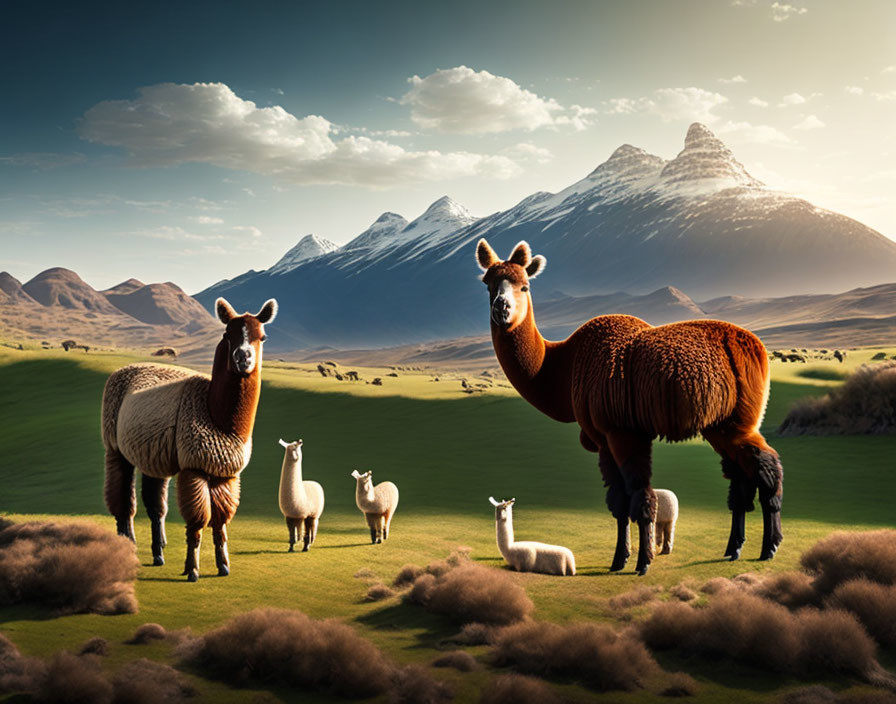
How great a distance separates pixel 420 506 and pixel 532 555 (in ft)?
25.4

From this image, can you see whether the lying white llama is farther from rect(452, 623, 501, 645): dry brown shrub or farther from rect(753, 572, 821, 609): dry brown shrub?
rect(452, 623, 501, 645): dry brown shrub

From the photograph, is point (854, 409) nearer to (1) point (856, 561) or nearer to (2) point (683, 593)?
(1) point (856, 561)

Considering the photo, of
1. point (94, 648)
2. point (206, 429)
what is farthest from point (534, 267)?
point (94, 648)

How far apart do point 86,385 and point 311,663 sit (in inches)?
1709

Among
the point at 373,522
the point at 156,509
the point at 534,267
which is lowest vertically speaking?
the point at 373,522

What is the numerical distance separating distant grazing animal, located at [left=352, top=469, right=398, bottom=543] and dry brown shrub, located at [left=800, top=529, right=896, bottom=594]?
7.36m

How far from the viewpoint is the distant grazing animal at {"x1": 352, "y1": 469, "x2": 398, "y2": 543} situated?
14.0 meters

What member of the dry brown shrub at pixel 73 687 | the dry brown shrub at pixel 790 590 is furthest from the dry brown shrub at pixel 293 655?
the dry brown shrub at pixel 790 590

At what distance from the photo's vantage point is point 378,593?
10266 mm

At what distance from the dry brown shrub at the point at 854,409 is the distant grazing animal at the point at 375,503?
18251 mm

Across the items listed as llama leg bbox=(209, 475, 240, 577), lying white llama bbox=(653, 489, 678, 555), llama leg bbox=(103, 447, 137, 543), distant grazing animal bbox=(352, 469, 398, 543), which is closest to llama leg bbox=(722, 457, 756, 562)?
lying white llama bbox=(653, 489, 678, 555)

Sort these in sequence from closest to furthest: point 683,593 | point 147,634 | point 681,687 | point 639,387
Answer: point 681,687, point 147,634, point 683,593, point 639,387

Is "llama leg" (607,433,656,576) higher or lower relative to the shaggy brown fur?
higher

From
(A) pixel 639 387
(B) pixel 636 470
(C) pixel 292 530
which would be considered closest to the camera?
(A) pixel 639 387
